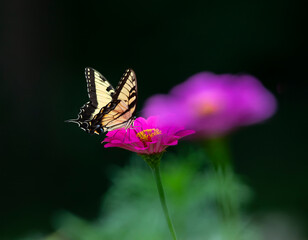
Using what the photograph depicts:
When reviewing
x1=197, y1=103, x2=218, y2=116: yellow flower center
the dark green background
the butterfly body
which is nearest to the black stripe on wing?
the butterfly body

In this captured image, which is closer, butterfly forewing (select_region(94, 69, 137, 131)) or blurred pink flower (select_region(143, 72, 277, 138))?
blurred pink flower (select_region(143, 72, 277, 138))

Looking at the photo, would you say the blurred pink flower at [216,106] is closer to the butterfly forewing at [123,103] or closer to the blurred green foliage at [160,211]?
the butterfly forewing at [123,103]

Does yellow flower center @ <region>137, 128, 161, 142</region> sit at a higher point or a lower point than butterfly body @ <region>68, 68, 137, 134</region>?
lower

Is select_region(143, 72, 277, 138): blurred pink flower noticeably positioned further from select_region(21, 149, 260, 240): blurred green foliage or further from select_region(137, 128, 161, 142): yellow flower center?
select_region(21, 149, 260, 240): blurred green foliage

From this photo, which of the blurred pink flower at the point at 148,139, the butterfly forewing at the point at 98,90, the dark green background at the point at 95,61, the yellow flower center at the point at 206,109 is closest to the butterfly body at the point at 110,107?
the butterfly forewing at the point at 98,90

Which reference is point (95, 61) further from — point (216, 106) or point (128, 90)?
point (216, 106)
